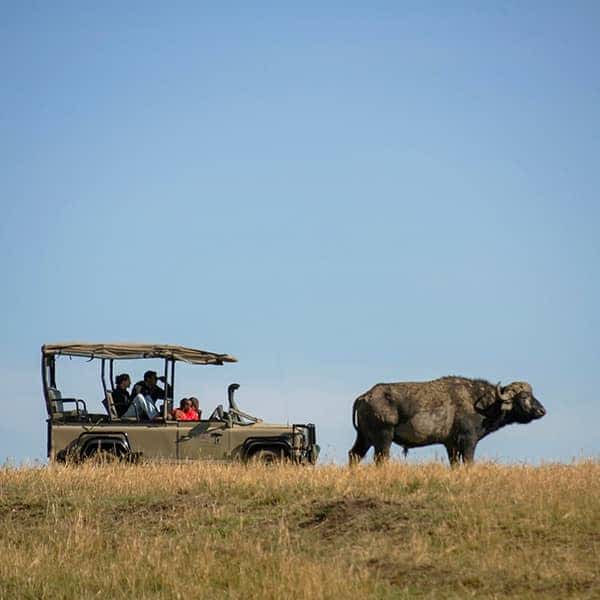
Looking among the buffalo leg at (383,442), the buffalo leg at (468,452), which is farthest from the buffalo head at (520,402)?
the buffalo leg at (383,442)

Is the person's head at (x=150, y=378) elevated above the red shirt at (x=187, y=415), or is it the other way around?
the person's head at (x=150, y=378)

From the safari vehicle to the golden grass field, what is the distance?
2356mm

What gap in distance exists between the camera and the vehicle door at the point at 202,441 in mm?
25125

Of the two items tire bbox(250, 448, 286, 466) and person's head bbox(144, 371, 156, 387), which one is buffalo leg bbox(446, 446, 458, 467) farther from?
person's head bbox(144, 371, 156, 387)

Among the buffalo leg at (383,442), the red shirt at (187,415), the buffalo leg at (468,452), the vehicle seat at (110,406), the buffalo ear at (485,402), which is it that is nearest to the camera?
the red shirt at (187,415)

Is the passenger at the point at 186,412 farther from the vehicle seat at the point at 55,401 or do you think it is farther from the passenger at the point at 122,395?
the vehicle seat at the point at 55,401

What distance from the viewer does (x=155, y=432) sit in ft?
82.6

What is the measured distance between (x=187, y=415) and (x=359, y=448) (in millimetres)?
3581

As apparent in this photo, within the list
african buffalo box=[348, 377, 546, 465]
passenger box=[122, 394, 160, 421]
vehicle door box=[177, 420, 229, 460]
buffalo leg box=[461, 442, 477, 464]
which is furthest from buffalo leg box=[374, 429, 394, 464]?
passenger box=[122, 394, 160, 421]

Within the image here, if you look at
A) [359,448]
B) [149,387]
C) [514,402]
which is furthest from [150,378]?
[514,402]

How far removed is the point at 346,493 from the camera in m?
19.8

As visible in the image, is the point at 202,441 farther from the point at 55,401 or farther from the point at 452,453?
the point at 452,453

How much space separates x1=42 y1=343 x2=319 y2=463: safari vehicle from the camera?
2509 cm

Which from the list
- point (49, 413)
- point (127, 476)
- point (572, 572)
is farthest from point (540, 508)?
point (49, 413)
